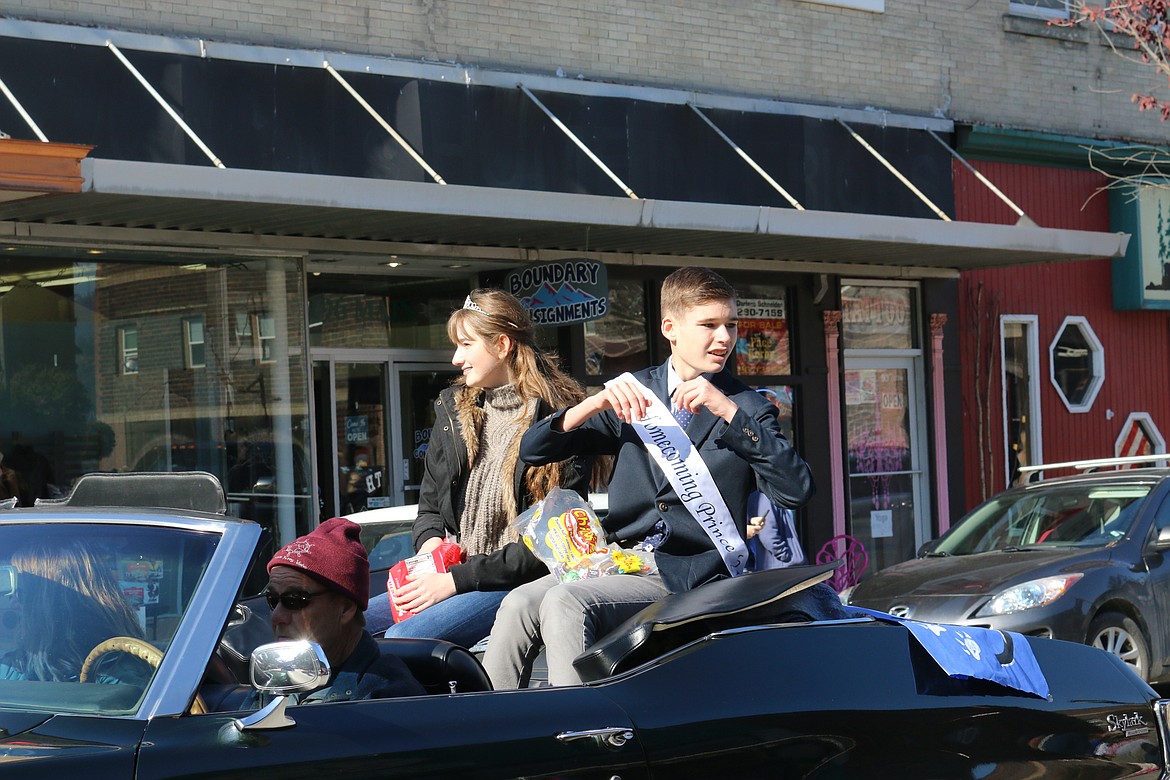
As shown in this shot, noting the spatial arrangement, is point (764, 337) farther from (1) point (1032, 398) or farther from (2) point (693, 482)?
(2) point (693, 482)

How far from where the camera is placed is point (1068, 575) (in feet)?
28.0

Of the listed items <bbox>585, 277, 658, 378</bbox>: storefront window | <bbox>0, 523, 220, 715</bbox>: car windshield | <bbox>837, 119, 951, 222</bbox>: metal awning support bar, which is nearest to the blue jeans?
<bbox>0, 523, 220, 715</bbox>: car windshield

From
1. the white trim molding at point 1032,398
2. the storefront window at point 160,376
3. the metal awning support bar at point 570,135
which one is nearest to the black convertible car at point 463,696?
the storefront window at point 160,376

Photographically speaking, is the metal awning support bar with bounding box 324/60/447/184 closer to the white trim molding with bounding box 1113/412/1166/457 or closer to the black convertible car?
the black convertible car

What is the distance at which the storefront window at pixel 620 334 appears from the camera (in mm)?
12086

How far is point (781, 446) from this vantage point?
3.80 meters

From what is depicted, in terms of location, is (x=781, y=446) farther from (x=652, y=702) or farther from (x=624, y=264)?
(x=624, y=264)

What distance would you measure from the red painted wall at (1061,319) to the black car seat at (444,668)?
11.7 metres

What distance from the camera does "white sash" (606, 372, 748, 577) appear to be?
12.9ft

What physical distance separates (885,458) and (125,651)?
12.1m

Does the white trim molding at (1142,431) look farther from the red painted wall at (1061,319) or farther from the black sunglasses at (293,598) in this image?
the black sunglasses at (293,598)

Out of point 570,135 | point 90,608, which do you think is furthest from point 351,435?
point 90,608

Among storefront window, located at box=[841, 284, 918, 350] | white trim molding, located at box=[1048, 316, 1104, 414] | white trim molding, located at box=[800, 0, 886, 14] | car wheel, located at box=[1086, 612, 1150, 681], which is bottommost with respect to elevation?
car wheel, located at box=[1086, 612, 1150, 681]

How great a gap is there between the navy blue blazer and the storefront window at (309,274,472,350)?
7195 millimetres
